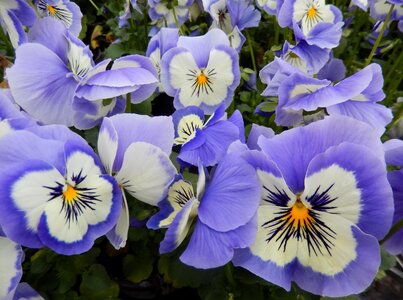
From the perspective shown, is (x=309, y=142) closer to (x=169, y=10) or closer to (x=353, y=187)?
(x=353, y=187)

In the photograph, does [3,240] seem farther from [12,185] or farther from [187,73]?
[187,73]

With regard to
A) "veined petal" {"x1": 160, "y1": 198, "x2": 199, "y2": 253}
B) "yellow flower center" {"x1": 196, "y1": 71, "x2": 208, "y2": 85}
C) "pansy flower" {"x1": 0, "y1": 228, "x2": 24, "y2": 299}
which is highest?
"veined petal" {"x1": 160, "y1": 198, "x2": 199, "y2": 253}

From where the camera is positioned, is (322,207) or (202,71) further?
(202,71)

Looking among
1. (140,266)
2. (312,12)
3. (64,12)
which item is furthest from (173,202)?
(64,12)

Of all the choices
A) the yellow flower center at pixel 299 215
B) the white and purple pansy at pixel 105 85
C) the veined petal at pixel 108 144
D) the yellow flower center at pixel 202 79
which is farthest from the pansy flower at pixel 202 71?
the yellow flower center at pixel 299 215

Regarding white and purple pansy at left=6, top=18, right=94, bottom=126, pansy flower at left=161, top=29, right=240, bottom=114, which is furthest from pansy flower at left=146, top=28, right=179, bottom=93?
white and purple pansy at left=6, top=18, right=94, bottom=126

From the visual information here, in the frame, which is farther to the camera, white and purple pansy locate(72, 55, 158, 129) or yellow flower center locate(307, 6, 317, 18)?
yellow flower center locate(307, 6, 317, 18)

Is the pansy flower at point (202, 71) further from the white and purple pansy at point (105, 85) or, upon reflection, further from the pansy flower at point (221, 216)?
the pansy flower at point (221, 216)

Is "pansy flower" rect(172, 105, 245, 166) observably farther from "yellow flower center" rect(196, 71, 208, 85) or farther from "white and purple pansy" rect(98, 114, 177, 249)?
"yellow flower center" rect(196, 71, 208, 85)
